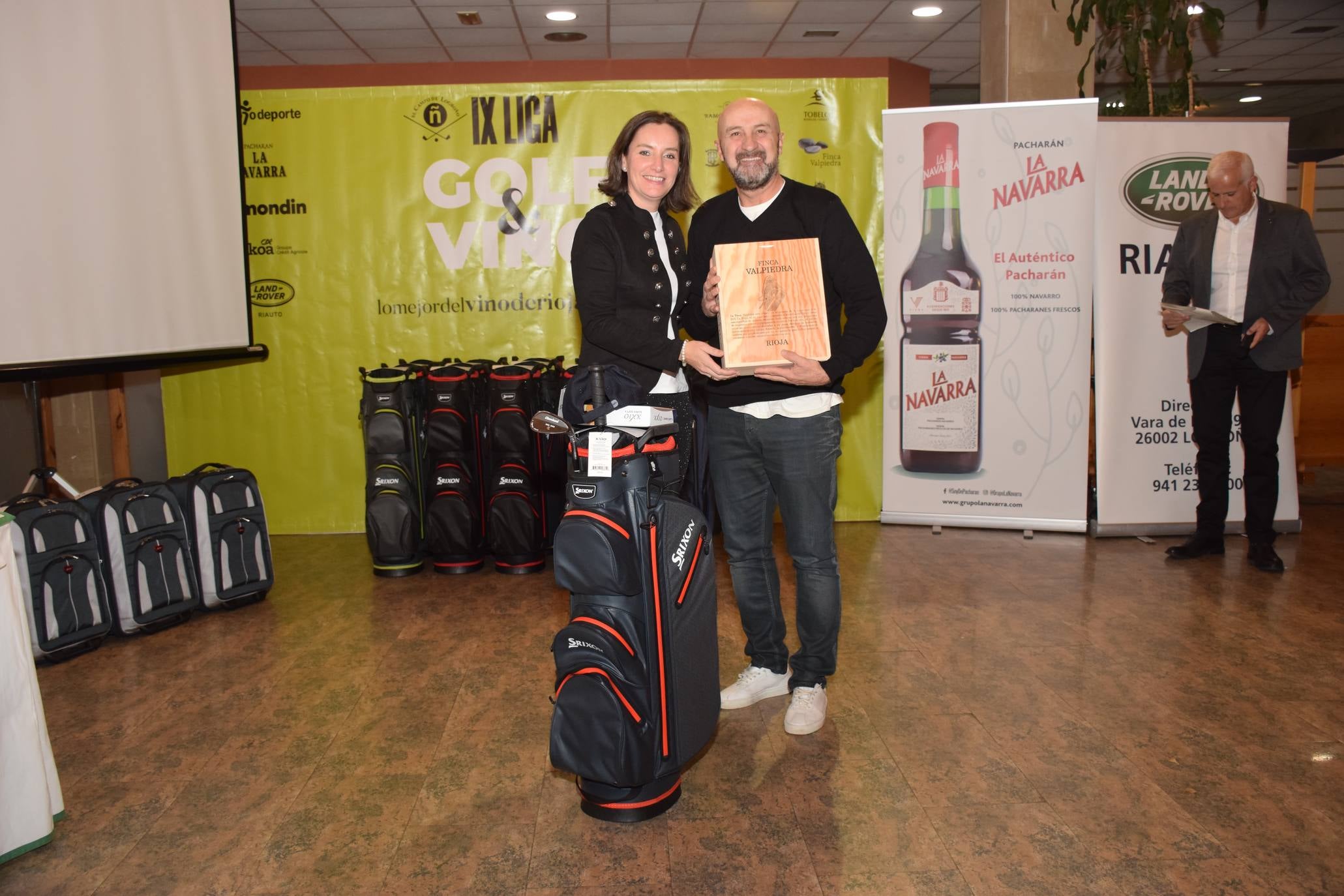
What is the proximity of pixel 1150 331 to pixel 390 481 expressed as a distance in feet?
12.1

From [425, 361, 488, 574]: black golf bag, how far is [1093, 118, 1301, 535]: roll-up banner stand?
3.04m

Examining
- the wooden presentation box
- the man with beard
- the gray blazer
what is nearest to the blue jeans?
the man with beard

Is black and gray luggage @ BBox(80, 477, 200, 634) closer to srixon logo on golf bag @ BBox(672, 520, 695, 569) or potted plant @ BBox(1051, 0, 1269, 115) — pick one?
srixon logo on golf bag @ BBox(672, 520, 695, 569)

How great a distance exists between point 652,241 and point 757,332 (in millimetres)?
341

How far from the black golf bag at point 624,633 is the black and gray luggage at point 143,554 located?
7.30 ft

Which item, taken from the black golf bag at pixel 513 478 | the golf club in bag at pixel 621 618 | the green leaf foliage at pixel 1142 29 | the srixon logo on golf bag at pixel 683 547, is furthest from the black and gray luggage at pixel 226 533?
the green leaf foliage at pixel 1142 29

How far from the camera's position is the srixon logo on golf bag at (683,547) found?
224 centimetres

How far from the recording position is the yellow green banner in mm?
5258

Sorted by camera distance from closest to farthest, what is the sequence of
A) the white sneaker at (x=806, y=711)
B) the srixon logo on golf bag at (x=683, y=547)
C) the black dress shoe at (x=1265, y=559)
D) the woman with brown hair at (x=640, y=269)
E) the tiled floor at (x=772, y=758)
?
1. the tiled floor at (x=772, y=758)
2. the srixon logo on golf bag at (x=683, y=547)
3. the woman with brown hair at (x=640, y=269)
4. the white sneaker at (x=806, y=711)
5. the black dress shoe at (x=1265, y=559)

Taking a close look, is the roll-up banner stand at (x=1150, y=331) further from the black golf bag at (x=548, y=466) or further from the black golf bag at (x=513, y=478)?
the black golf bag at (x=513, y=478)

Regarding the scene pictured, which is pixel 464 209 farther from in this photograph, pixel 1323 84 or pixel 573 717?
pixel 1323 84

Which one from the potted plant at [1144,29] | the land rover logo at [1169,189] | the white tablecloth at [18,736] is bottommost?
the white tablecloth at [18,736]

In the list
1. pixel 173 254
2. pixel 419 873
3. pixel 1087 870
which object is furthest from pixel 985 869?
pixel 173 254

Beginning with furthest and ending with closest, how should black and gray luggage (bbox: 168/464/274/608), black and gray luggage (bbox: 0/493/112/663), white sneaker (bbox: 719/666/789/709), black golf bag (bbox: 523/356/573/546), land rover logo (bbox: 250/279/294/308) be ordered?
land rover logo (bbox: 250/279/294/308) < black golf bag (bbox: 523/356/573/546) < black and gray luggage (bbox: 168/464/274/608) < black and gray luggage (bbox: 0/493/112/663) < white sneaker (bbox: 719/666/789/709)
